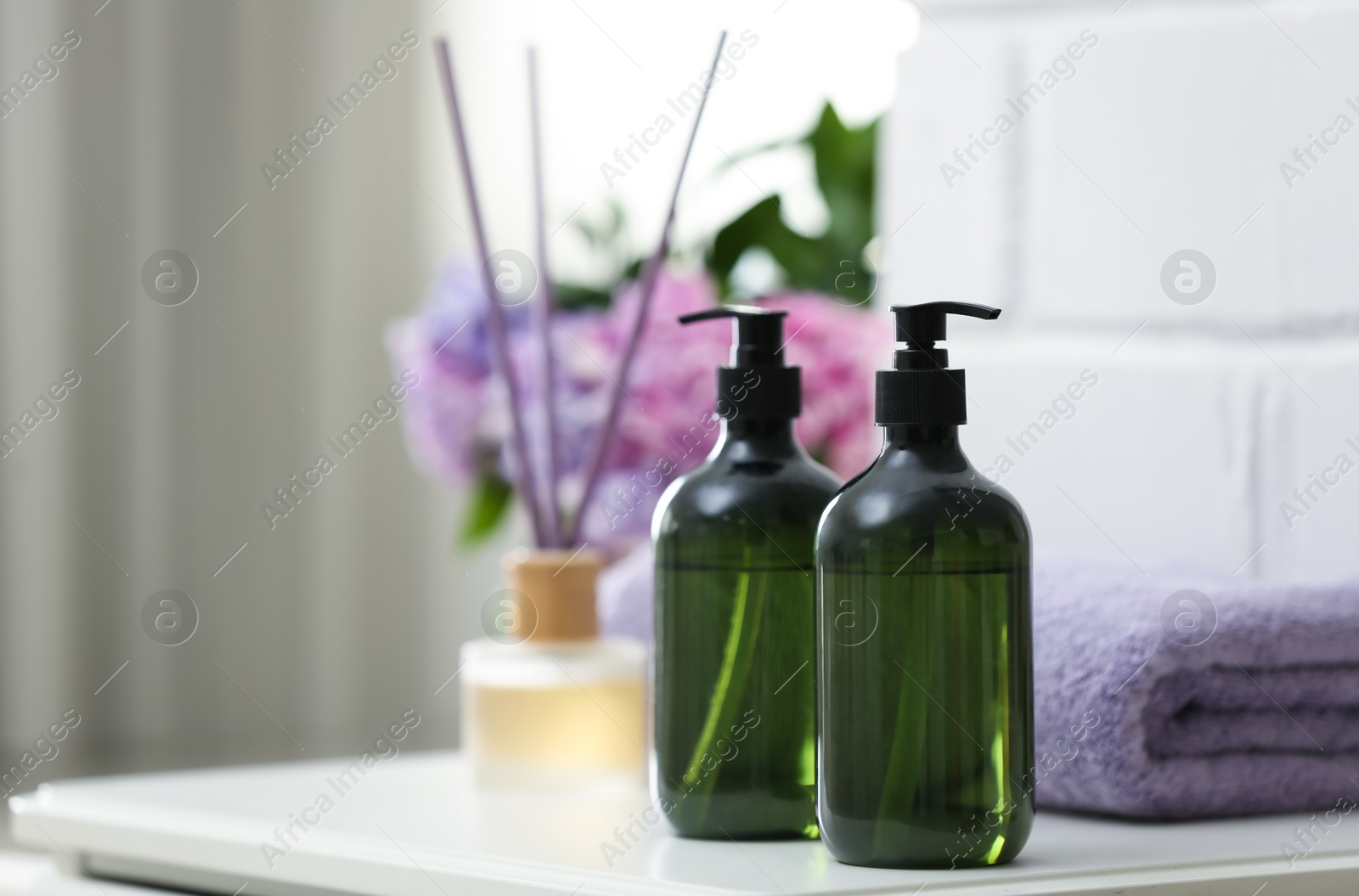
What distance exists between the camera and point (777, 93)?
1365 millimetres

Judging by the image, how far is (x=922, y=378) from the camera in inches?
21.3

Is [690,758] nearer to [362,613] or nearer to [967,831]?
[967,831]

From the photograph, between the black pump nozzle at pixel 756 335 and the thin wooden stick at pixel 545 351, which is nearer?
the black pump nozzle at pixel 756 335

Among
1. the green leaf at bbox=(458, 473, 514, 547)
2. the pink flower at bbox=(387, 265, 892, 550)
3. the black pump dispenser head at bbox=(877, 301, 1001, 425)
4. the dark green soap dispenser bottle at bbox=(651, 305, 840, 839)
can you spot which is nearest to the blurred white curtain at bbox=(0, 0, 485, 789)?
the green leaf at bbox=(458, 473, 514, 547)

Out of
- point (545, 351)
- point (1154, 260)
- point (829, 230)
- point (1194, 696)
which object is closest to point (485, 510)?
point (829, 230)

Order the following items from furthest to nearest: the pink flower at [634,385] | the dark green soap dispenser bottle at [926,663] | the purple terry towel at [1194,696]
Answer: the pink flower at [634,385] < the purple terry towel at [1194,696] < the dark green soap dispenser bottle at [926,663]

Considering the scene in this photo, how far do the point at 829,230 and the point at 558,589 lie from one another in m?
0.56

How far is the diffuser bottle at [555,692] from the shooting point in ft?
2.40

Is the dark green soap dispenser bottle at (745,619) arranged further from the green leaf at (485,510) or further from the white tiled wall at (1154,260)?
the green leaf at (485,510)

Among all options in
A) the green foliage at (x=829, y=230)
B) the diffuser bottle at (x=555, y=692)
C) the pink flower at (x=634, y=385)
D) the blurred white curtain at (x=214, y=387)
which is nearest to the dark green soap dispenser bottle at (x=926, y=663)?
the diffuser bottle at (x=555, y=692)

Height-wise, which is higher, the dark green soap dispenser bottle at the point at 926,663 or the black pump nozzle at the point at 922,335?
the black pump nozzle at the point at 922,335

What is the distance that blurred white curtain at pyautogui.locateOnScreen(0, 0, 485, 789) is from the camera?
155 cm

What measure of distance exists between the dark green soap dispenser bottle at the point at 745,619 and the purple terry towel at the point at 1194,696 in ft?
0.40

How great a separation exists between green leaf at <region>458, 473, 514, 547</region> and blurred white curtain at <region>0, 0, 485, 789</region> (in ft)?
1.49
